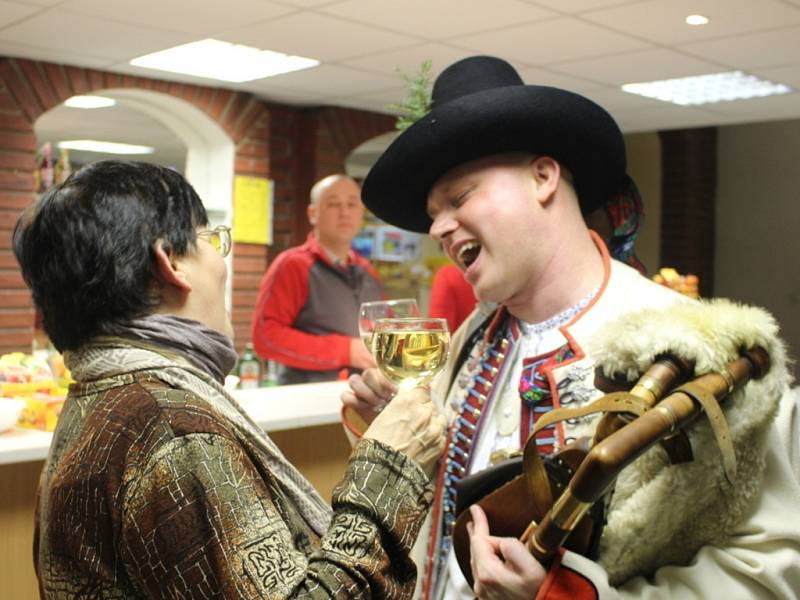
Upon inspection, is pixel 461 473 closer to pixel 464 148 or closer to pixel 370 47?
pixel 464 148

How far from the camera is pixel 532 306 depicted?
1.82m

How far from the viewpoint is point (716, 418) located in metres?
1.06

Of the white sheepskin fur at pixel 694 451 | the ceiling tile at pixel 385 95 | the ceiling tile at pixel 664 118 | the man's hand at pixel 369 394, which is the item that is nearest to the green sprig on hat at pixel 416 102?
the man's hand at pixel 369 394

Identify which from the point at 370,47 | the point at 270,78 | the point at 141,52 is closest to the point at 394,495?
the point at 370,47

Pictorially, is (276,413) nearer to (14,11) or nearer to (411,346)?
(411,346)

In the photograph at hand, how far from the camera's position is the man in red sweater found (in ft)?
15.2

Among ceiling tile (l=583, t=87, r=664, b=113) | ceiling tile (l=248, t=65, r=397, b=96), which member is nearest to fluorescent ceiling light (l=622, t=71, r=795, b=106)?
ceiling tile (l=583, t=87, r=664, b=113)

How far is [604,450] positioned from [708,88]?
5.93 m

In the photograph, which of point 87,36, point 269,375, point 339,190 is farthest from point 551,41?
point 269,375

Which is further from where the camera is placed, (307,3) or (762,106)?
(762,106)

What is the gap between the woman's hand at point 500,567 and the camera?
1201mm

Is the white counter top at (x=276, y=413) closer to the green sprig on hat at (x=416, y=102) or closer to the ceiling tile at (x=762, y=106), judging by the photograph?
the green sprig on hat at (x=416, y=102)

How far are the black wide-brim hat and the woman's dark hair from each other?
2.01ft

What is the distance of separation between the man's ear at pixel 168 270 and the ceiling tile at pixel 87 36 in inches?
142
